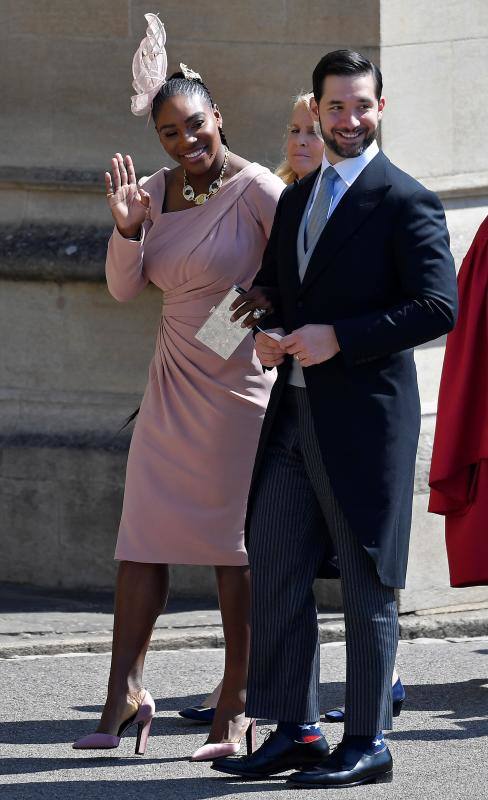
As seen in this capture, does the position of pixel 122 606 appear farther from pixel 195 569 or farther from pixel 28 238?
pixel 28 238

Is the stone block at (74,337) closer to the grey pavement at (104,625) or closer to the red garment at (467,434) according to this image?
the grey pavement at (104,625)

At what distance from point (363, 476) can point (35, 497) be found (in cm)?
295

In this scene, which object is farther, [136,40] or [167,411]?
[136,40]

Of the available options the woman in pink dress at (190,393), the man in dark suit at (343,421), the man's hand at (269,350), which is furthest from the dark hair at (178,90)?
the man's hand at (269,350)

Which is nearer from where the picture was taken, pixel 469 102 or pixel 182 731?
pixel 182 731

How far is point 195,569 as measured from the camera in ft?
23.8

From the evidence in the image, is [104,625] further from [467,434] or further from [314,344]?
[314,344]

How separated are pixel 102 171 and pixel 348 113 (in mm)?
2905

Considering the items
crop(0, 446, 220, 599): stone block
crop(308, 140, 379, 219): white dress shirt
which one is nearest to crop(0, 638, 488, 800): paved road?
crop(0, 446, 220, 599): stone block

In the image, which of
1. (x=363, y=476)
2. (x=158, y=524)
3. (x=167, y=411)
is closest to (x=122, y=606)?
(x=158, y=524)

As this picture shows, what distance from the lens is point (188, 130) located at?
5188 mm

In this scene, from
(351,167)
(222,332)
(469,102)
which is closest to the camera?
(351,167)

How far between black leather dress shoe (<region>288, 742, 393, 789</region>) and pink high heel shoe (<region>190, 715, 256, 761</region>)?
1.02 ft

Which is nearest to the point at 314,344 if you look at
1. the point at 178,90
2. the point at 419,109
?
the point at 178,90
